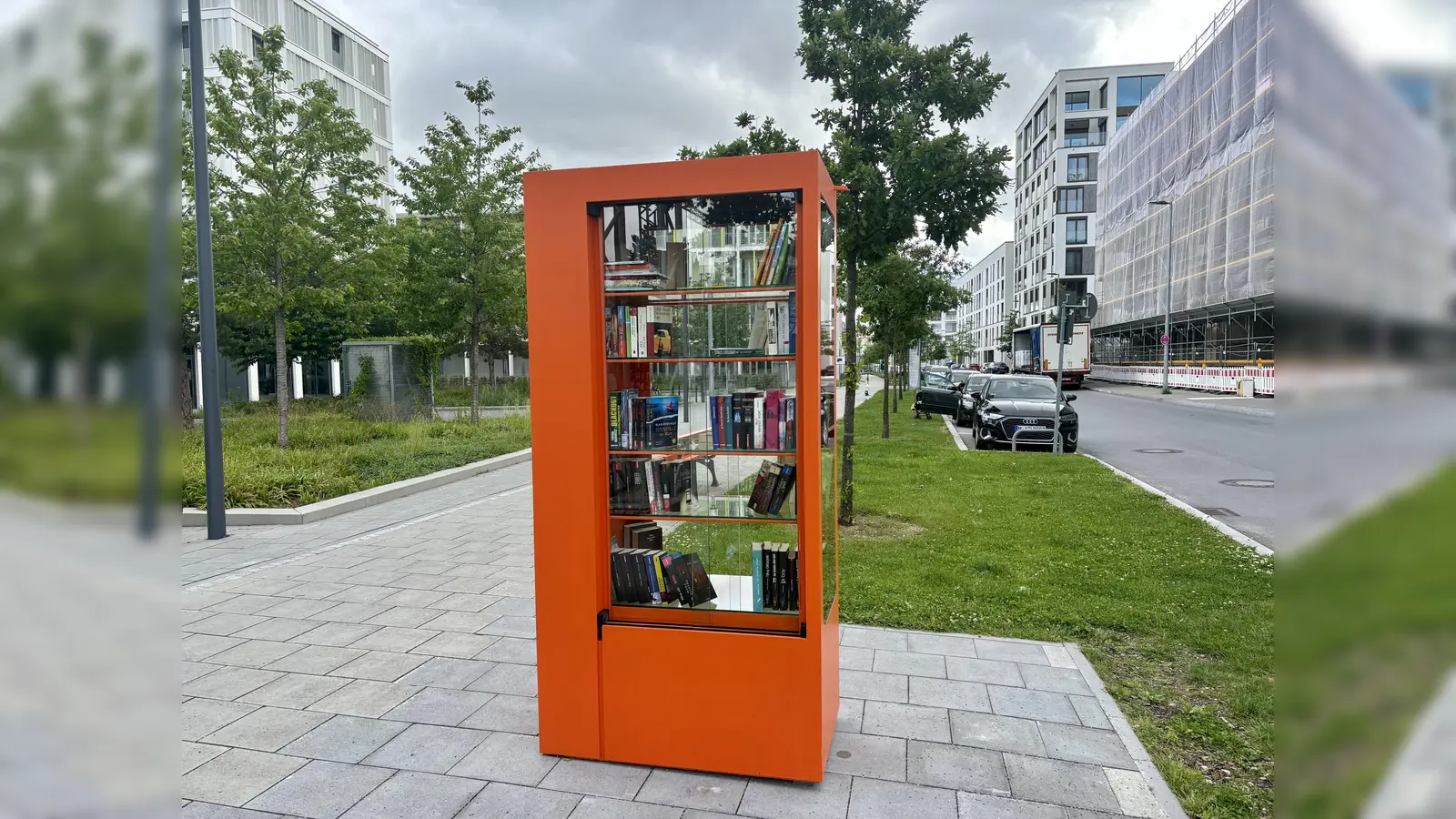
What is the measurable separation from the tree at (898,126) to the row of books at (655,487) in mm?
3565

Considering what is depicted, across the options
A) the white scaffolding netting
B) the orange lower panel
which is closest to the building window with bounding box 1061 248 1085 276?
the white scaffolding netting

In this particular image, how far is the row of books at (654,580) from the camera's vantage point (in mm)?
3484

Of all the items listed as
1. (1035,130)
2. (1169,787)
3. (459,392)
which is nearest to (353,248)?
(459,392)

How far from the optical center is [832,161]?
723 centimetres

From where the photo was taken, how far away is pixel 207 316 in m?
7.74

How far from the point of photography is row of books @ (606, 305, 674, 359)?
11.3 feet

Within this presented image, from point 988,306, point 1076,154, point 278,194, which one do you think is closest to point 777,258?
point 278,194

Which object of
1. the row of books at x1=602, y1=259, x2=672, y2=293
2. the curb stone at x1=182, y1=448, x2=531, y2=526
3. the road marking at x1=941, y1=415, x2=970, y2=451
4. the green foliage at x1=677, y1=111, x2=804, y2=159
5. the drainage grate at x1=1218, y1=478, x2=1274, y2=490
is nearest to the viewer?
the row of books at x1=602, y1=259, x2=672, y2=293

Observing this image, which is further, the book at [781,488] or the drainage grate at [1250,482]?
the drainage grate at [1250,482]

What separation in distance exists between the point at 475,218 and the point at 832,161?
38.9 feet
